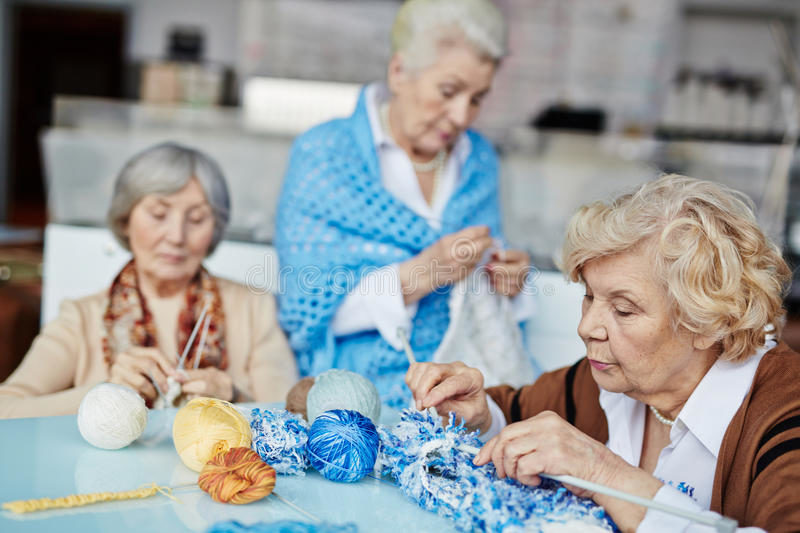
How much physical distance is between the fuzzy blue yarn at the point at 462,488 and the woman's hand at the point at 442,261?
0.68 m

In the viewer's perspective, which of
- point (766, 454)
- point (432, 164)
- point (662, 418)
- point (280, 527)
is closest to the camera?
point (280, 527)

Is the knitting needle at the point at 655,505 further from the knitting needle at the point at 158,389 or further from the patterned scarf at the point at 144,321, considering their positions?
the patterned scarf at the point at 144,321

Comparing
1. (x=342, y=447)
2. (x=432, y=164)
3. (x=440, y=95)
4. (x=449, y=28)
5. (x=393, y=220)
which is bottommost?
(x=342, y=447)

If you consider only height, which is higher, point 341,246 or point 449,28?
point 449,28

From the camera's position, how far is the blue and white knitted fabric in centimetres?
182

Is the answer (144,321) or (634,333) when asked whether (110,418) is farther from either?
(634,333)

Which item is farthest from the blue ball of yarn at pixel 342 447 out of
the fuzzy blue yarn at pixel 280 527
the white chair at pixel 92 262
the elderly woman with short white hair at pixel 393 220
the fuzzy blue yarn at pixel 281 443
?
the white chair at pixel 92 262

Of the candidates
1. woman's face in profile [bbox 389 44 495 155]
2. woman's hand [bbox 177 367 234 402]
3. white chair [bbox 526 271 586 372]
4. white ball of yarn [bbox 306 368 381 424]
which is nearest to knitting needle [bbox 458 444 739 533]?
white ball of yarn [bbox 306 368 381 424]

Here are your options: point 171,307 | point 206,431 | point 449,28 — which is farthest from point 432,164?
point 206,431

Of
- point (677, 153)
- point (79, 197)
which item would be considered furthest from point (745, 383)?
point (677, 153)

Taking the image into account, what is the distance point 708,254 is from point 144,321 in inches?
44.1

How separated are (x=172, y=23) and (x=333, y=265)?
5.32 meters

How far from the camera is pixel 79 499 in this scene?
0.94 metres

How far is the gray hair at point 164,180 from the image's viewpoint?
1.72 meters
